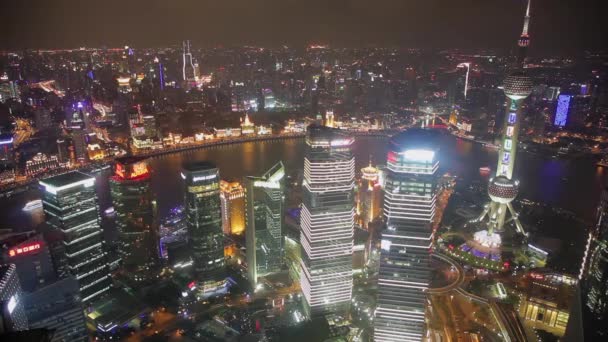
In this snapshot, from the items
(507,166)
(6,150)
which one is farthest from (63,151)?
(507,166)

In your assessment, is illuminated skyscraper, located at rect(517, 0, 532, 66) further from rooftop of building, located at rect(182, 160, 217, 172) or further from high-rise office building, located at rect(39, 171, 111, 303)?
Answer: high-rise office building, located at rect(39, 171, 111, 303)

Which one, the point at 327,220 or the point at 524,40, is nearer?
the point at 327,220

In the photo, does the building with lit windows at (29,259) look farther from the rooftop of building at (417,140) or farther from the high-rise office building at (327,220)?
the rooftop of building at (417,140)

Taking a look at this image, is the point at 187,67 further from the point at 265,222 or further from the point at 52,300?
the point at 52,300

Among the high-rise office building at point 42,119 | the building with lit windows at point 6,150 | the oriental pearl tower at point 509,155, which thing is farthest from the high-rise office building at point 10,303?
the high-rise office building at point 42,119

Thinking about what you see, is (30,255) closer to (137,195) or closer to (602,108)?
(137,195)

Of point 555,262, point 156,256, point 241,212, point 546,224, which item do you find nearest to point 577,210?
point 546,224

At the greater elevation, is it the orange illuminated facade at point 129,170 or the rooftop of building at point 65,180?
the rooftop of building at point 65,180
